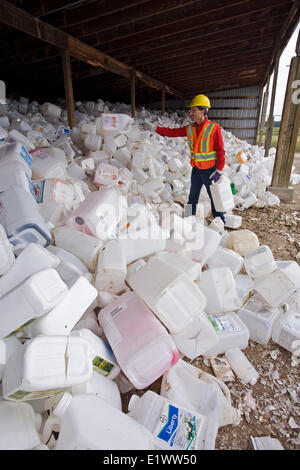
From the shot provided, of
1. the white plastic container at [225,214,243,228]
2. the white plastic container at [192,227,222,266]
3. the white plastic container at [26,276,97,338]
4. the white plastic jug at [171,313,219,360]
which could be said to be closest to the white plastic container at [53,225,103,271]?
the white plastic container at [26,276,97,338]

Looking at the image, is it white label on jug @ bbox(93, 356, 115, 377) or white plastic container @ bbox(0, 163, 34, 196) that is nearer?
white label on jug @ bbox(93, 356, 115, 377)

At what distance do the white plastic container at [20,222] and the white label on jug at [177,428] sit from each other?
3.75 feet

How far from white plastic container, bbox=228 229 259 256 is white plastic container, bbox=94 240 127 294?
137cm

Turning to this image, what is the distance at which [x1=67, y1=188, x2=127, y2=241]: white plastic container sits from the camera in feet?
6.29

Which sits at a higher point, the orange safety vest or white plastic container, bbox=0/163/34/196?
the orange safety vest

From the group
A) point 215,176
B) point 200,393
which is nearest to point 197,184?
point 215,176

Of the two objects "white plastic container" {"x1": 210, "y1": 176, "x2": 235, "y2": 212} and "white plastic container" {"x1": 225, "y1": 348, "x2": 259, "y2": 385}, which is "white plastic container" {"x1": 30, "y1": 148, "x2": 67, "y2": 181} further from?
"white plastic container" {"x1": 225, "y1": 348, "x2": 259, "y2": 385}

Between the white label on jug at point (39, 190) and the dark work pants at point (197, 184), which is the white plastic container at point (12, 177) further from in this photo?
the dark work pants at point (197, 184)

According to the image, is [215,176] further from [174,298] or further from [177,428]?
[177,428]

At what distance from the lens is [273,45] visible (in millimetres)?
6594

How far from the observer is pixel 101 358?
1384 mm

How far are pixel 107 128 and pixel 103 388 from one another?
13.3 feet
